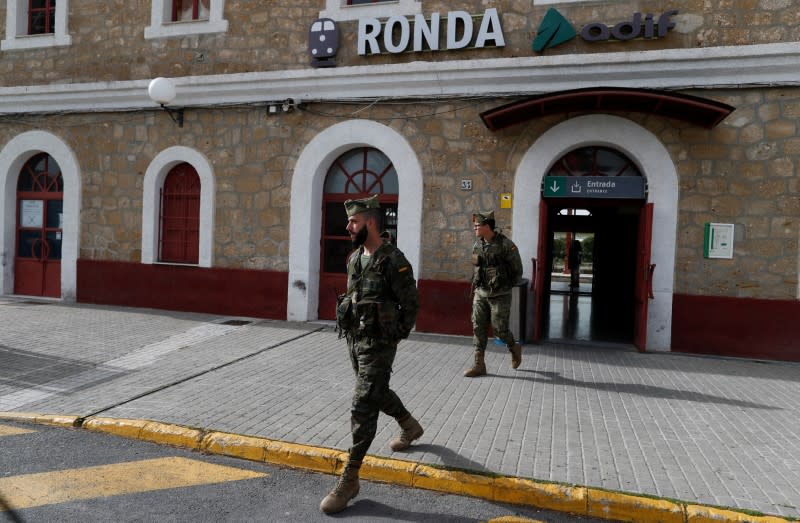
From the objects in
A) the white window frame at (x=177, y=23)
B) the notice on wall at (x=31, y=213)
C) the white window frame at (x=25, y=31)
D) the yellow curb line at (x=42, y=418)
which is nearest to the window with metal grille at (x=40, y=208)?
the notice on wall at (x=31, y=213)

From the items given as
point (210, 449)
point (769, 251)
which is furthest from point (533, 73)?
point (210, 449)

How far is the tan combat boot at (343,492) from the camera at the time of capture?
11.6 feet

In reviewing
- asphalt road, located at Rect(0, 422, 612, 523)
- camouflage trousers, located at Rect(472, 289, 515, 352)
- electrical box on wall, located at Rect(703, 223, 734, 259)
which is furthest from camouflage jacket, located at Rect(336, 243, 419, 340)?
electrical box on wall, located at Rect(703, 223, 734, 259)

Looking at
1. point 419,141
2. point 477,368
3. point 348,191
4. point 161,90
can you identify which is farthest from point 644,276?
point 161,90

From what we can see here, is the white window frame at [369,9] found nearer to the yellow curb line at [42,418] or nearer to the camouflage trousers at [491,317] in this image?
the camouflage trousers at [491,317]

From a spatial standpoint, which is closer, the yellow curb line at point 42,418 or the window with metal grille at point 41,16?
the yellow curb line at point 42,418

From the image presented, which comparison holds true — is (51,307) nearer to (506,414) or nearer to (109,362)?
(109,362)

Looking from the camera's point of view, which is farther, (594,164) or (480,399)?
(594,164)

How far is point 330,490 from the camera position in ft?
12.8

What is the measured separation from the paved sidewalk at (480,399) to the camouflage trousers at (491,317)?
1.49 feet

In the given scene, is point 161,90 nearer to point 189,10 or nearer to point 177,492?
point 189,10

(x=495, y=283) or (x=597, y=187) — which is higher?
(x=597, y=187)

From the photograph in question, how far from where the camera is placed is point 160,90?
31.4 ft

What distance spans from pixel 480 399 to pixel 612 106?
189 inches
